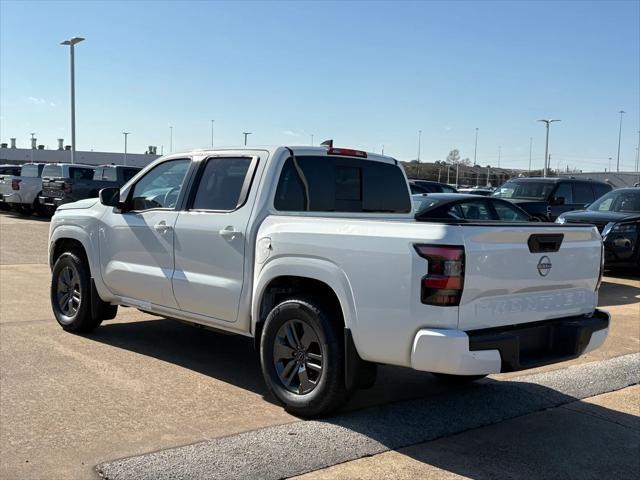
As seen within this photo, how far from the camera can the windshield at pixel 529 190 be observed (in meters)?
17.0

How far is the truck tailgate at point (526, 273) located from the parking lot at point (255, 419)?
2.97 ft

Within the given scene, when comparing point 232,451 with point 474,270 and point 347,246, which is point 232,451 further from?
point 474,270

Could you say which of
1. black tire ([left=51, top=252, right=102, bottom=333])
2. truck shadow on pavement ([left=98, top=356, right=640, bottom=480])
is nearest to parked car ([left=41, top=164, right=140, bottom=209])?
black tire ([left=51, top=252, right=102, bottom=333])

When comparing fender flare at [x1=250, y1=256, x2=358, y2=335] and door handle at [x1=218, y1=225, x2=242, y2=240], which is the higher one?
door handle at [x1=218, y1=225, x2=242, y2=240]

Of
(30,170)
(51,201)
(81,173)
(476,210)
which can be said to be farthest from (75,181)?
(476,210)

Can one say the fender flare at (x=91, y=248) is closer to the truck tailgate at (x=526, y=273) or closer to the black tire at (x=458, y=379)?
the black tire at (x=458, y=379)

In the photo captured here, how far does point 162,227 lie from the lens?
5945mm

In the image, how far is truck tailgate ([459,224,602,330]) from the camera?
4113mm

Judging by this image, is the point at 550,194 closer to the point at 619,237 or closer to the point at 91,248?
the point at 619,237

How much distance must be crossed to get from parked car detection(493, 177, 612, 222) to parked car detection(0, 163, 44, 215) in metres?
15.6

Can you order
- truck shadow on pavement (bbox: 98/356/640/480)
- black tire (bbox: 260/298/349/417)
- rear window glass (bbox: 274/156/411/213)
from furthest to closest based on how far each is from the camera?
rear window glass (bbox: 274/156/411/213) → black tire (bbox: 260/298/349/417) → truck shadow on pavement (bbox: 98/356/640/480)

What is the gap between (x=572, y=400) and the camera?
562 cm

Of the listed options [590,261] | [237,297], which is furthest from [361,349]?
[590,261]

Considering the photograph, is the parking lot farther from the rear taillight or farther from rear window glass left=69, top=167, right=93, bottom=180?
rear window glass left=69, top=167, right=93, bottom=180
